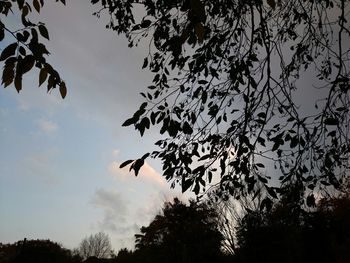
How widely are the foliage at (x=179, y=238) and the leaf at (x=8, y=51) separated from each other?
84.9 ft

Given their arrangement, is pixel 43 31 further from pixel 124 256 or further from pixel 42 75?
pixel 124 256

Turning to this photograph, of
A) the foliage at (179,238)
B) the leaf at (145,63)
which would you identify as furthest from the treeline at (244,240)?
the leaf at (145,63)

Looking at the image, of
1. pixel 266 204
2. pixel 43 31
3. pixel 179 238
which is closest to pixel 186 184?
pixel 266 204

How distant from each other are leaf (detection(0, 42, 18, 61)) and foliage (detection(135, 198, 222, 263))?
84.9 feet

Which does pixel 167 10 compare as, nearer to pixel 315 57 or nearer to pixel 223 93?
pixel 223 93

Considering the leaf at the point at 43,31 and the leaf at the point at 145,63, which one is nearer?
the leaf at the point at 43,31

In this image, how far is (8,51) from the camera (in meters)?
2.26

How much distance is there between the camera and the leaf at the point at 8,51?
2229mm

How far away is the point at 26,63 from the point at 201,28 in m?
0.98

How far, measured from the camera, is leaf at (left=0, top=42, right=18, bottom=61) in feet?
7.31

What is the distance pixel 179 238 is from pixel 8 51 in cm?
4004

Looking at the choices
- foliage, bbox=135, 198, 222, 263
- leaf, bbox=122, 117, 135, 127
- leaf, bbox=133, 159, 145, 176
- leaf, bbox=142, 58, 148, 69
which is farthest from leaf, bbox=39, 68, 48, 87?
foliage, bbox=135, 198, 222, 263

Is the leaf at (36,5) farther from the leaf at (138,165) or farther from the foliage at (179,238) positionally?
the foliage at (179,238)

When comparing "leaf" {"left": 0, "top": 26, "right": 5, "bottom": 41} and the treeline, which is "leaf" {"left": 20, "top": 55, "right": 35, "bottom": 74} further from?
the treeline
